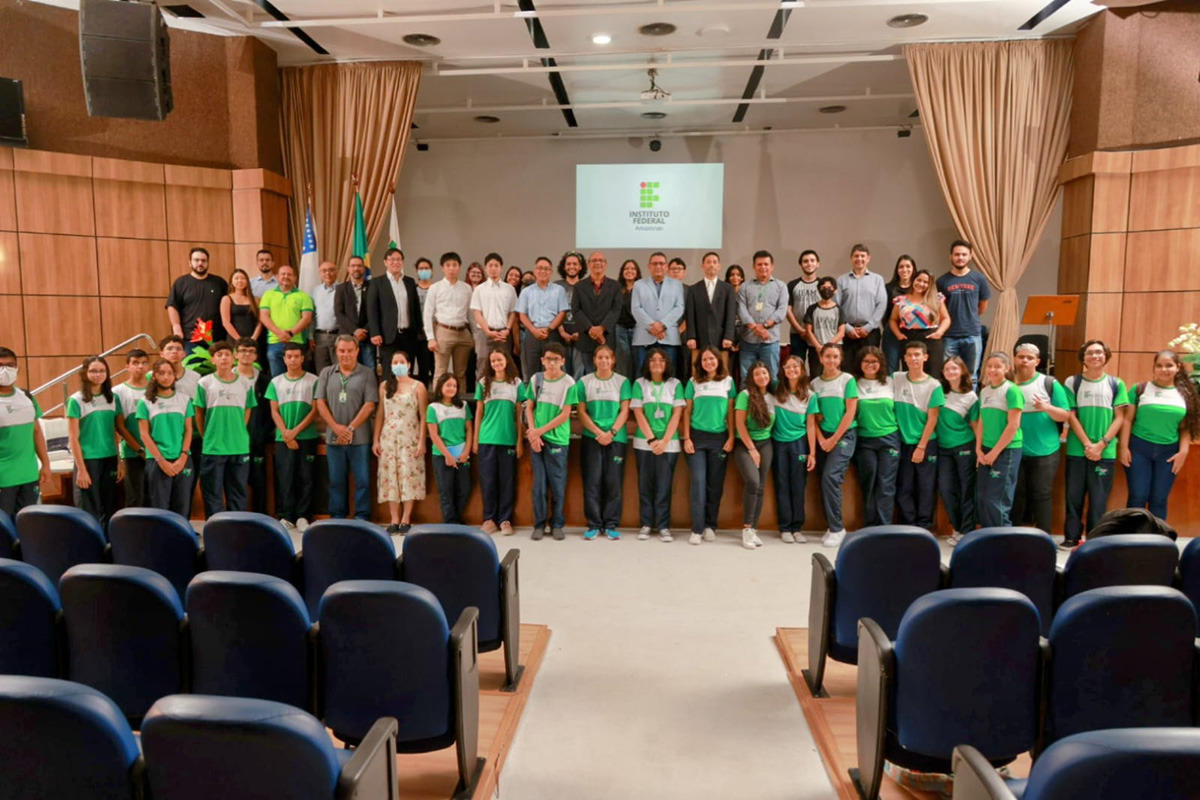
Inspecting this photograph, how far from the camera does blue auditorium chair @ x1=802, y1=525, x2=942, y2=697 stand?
2.94m

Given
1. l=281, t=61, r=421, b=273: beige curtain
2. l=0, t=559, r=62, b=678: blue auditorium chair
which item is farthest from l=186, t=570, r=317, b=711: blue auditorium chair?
l=281, t=61, r=421, b=273: beige curtain

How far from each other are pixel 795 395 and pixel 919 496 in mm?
1238

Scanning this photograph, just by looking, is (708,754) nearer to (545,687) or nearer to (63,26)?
(545,687)

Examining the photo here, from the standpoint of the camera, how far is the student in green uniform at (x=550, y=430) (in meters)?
5.75

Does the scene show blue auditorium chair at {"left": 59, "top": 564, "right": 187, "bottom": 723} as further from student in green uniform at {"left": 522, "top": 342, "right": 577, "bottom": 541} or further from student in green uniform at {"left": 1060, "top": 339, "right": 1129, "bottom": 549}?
student in green uniform at {"left": 1060, "top": 339, "right": 1129, "bottom": 549}

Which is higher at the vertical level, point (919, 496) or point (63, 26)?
point (63, 26)

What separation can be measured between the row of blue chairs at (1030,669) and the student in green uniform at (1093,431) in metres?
3.78

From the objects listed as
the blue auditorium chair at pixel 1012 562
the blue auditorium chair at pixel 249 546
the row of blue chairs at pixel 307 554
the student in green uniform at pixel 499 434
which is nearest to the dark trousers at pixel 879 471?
the student in green uniform at pixel 499 434

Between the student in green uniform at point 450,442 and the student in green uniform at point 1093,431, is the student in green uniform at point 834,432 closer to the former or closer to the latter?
the student in green uniform at point 1093,431

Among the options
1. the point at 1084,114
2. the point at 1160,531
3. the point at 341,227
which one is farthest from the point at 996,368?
the point at 341,227

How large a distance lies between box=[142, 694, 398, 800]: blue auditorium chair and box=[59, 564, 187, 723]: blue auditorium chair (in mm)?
901

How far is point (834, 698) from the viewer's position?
3.22m

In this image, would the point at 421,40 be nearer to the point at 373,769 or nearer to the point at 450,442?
Answer: the point at 450,442

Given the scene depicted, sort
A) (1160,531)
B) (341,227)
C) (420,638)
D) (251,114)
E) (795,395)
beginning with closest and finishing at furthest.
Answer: (420,638)
(1160,531)
(795,395)
(251,114)
(341,227)
